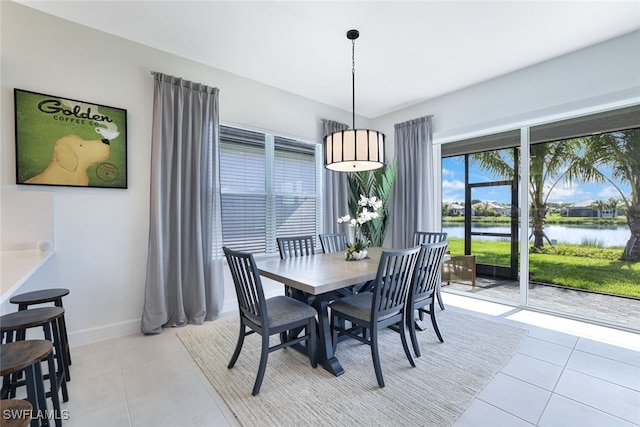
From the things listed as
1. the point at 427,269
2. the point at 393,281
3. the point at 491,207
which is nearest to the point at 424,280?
the point at 427,269

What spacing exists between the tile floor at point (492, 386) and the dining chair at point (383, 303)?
26.2 inches

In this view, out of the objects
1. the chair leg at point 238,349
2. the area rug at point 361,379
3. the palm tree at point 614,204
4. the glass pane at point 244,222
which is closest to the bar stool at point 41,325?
the area rug at point 361,379

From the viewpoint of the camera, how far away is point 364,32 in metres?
2.67

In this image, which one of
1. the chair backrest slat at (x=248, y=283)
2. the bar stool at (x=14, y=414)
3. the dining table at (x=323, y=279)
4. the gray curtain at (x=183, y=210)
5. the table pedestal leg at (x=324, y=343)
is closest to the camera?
the bar stool at (x=14, y=414)

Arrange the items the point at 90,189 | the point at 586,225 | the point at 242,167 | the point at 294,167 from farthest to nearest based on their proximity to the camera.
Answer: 1. the point at 294,167
2. the point at 242,167
3. the point at 586,225
4. the point at 90,189

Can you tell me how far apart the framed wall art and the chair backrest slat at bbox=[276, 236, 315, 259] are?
171 centimetres

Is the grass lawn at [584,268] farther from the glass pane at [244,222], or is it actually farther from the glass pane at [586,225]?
the glass pane at [244,222]

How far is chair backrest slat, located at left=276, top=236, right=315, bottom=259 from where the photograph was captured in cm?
307

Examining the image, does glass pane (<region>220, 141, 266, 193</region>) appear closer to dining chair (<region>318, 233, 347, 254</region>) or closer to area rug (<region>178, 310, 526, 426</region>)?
dining chair (<region>318, 233, 347, 254</region>)

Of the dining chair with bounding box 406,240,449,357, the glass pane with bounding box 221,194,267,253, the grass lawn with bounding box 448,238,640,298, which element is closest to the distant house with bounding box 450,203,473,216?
the grass lawn with bounding box 448,238,640,298

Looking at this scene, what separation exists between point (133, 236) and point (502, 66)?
179 inches

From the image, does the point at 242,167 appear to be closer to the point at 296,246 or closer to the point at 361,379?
the point at 296,246

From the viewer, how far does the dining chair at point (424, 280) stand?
2248 millimetres

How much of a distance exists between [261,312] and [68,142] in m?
2.38
